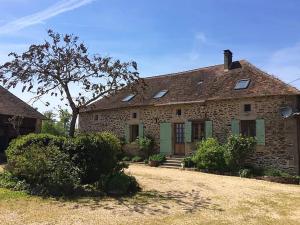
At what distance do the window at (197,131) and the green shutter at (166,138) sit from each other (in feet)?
4.18

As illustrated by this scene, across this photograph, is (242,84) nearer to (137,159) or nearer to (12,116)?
(137,159)

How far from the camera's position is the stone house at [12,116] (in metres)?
18.8

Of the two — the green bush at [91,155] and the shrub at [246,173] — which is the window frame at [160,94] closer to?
the shrub at [246,173]

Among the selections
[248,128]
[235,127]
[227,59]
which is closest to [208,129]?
[235,127]

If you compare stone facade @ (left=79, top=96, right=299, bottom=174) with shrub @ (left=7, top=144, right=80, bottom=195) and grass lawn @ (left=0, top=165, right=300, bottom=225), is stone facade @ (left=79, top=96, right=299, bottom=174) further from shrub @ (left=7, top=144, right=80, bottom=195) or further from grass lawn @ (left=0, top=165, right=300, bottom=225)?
shrub @ (left=7, top=144, right=80, bottom=195)

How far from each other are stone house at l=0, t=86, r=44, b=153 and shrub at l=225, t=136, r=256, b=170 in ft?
34.2

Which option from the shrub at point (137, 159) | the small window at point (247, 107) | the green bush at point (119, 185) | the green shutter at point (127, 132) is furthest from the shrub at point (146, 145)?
the green bush at point (119, 185)

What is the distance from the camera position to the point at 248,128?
1634cm

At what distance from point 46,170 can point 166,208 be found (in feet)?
11.1

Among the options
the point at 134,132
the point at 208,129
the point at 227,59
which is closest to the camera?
the point at 208,129

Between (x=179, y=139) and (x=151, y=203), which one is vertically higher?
(x=179, y=139)

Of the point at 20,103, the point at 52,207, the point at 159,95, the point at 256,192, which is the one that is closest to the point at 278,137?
the point at 256,192

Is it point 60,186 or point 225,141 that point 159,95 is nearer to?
point 225,141

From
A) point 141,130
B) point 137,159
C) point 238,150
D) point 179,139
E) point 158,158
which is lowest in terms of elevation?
point 137,159
